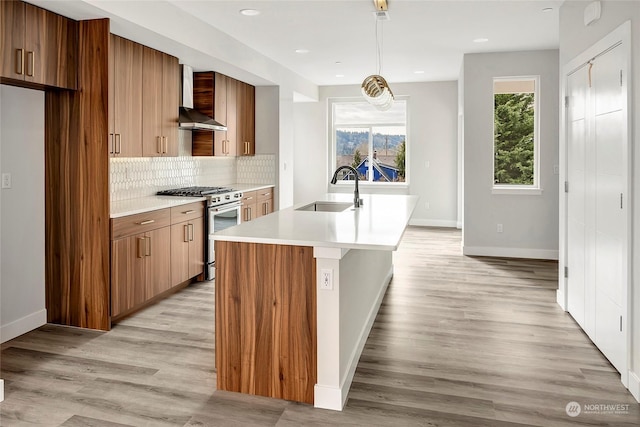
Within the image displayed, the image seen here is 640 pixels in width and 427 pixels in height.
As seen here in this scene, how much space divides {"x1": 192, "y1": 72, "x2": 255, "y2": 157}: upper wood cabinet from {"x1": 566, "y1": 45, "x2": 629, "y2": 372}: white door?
3775 millimetres

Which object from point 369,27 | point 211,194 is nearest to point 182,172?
point 211,194

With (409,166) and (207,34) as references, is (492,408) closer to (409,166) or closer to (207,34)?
(207,34)

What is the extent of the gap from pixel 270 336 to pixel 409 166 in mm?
6974

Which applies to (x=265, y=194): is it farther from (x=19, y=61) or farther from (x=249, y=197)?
(x=19, y=61)

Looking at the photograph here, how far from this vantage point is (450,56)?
21.4 ft

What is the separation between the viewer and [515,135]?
21.7 ft

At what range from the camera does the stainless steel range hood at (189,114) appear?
17.0 feet

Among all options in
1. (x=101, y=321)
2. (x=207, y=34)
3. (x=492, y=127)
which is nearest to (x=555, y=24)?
(x=492, y=127)

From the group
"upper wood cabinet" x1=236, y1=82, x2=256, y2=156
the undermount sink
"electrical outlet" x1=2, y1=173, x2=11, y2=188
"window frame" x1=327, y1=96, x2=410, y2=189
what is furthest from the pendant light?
"window frame" x1=327, y1=96, x2=410, y2=189

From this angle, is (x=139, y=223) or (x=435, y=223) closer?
(x=139, y=223)

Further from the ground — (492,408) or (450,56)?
(450,56)

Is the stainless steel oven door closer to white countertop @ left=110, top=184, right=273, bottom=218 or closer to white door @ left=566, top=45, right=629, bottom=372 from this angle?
white countertop @ left=110, top=184, right=273, bottom=218

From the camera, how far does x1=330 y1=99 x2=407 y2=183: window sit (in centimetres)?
928

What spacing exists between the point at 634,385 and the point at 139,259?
11.6ft
